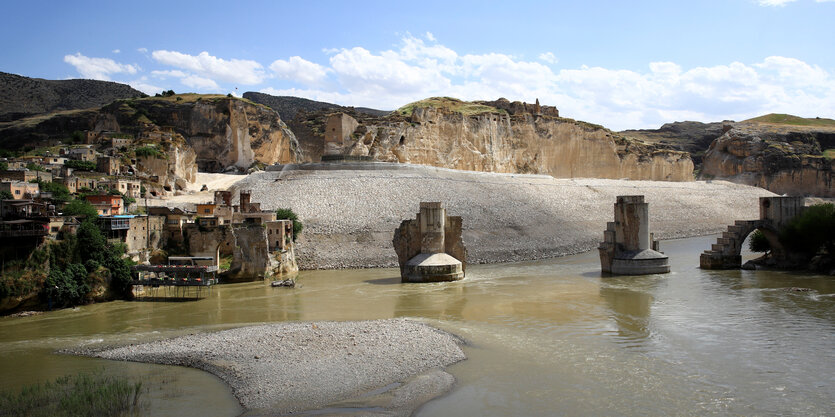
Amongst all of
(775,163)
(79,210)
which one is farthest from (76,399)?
(775,163)

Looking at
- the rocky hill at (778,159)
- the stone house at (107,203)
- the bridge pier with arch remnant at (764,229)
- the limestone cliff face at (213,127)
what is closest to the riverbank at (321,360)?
the stone house at (107,203)

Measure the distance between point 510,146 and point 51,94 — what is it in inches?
2950

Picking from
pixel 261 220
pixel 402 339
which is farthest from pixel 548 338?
pixel 261 220

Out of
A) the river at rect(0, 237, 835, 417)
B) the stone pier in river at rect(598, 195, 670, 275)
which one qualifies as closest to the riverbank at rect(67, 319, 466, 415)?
the river at rect(0, 237, 835, 417)

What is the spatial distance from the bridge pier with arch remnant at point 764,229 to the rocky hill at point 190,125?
54266 mm

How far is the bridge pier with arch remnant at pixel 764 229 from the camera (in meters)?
33.4

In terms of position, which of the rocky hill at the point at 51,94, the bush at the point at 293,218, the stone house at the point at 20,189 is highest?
the rocky hill at the point at 51,94

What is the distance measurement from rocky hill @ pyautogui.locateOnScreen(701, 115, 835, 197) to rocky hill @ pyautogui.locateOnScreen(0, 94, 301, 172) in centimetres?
7723

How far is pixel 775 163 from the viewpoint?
3782 inches

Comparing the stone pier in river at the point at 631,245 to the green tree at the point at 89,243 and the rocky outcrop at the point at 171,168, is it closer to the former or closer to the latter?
the green tree at the point at 89,243

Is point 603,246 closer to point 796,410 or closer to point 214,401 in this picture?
point 796,410

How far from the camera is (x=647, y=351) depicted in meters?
17.0

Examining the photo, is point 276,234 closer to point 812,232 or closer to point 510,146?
point 812,232

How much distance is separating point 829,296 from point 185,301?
28481 mm
